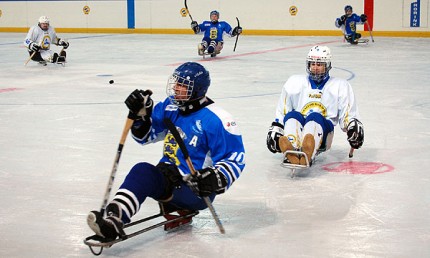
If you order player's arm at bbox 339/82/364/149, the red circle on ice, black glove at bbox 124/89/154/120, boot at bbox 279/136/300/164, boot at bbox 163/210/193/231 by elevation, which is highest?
black glove at bbox 124/89/154/120

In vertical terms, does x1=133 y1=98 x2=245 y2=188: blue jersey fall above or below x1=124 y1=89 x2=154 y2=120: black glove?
below

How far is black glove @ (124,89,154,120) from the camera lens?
12.3ft

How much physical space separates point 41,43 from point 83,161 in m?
8.74

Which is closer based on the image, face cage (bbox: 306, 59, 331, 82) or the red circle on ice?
the red circle on ice

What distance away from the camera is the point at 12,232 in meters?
4.11

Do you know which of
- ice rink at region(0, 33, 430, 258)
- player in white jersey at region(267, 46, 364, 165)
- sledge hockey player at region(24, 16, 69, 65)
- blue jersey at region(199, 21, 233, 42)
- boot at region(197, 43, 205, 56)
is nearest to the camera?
ice rink at region(0, 33, 430, 258)

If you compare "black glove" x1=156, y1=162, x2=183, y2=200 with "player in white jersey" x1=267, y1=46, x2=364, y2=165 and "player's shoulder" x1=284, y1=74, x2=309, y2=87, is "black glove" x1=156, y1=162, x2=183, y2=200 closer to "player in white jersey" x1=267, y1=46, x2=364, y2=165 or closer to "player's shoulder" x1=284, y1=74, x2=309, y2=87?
"player in white jersey" x1=267, y1=46, x2=364, y2=165

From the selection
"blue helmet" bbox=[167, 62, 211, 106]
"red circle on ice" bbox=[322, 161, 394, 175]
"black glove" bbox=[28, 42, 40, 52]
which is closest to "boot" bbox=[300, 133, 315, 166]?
"red circle on ice" bbox=[322, 161, 394, 175]

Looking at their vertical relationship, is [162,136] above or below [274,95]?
above

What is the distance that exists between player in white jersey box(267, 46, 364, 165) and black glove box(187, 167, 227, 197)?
64.7 inches

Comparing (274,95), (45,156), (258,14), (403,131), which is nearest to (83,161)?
(45,156)

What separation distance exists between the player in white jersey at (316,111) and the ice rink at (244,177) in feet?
0.81

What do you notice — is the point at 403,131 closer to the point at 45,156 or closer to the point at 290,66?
the point at 45,156

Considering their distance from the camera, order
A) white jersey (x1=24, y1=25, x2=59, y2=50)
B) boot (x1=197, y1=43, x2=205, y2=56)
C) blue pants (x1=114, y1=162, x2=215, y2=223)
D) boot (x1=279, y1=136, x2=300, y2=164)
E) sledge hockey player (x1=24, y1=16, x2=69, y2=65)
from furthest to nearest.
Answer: boot (x1=197, y1=43, x2=205, y2=56) < white jersey (x1=24, y1=25, x2=59, y2=50) < sledge hockey player (x1=24, y1=16, x2=69, y2=65) < boot (x1=279, y1=136, x2=300, y2=164) < blue pants (x1=114, y1=162, x2=215, y2=223)
